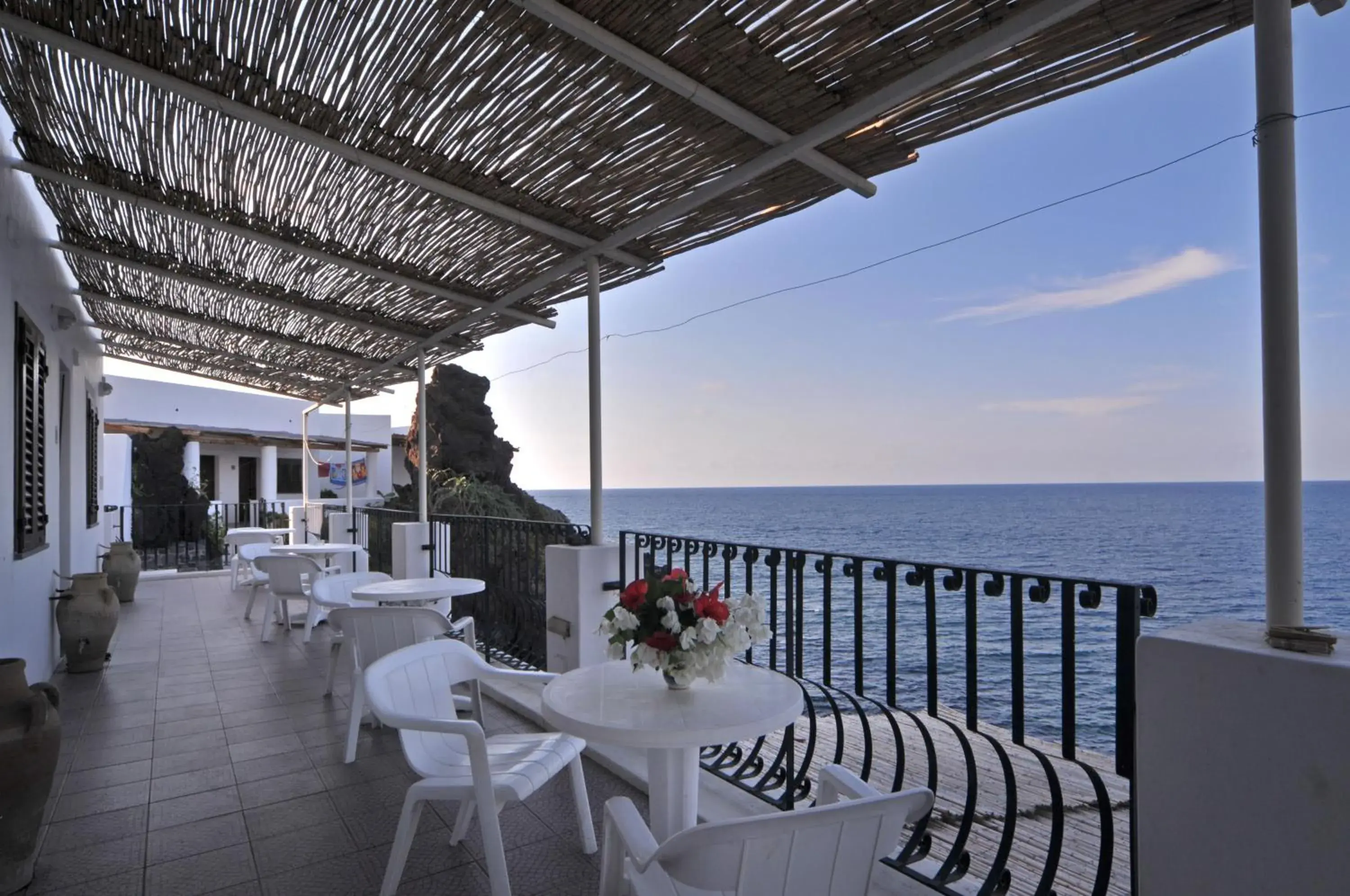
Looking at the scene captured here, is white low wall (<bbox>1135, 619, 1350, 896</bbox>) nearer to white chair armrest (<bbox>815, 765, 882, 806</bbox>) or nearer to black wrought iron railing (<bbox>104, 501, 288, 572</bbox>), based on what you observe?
white chair armrest (<bbox>815, 765, 882, 806</bbox>)

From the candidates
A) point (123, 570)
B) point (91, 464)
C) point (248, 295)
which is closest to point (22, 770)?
point (248, 295)

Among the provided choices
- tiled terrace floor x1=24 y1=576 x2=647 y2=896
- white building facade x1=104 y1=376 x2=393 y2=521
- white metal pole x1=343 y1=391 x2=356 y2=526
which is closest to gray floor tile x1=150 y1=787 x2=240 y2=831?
tiled terrace floor x1=24 y1=576 x2=647 y2=896

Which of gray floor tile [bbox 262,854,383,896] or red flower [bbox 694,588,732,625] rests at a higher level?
red flower [bbox 694,588,732,625]

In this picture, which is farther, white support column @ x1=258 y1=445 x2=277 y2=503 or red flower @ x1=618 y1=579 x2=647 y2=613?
white support column @ x1=258 y1=445 x2=277 y2=503

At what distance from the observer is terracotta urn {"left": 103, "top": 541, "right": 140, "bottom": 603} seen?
327 inches

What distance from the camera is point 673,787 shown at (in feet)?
6.91

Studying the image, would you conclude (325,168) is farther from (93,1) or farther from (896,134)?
(896,134)

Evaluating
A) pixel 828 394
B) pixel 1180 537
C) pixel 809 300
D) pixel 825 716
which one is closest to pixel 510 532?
pixel 825 716

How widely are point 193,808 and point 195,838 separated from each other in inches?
12.2

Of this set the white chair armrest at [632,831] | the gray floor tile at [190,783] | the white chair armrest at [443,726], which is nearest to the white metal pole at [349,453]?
the gray floor tile at [190,783]

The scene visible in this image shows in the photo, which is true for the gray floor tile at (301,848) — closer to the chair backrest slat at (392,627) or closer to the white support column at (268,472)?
the chair backrest slat at (392,627)

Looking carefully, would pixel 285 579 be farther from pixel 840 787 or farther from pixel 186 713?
pixel 840 787

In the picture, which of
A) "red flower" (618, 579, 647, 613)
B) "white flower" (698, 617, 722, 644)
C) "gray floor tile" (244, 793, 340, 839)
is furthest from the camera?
"gray floor tile" (244, 793, 340, 839)

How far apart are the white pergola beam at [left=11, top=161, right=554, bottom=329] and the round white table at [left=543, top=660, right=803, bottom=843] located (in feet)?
10.7
